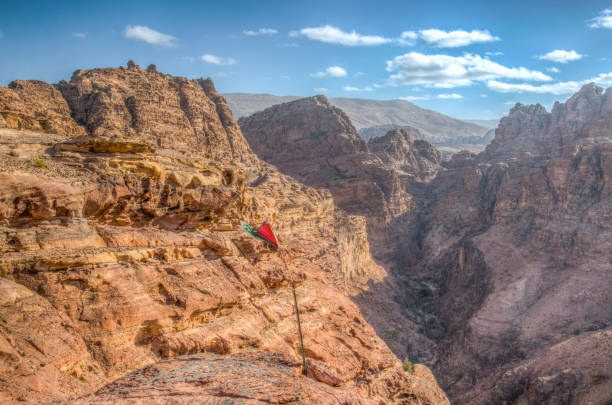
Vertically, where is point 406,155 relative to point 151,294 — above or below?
above

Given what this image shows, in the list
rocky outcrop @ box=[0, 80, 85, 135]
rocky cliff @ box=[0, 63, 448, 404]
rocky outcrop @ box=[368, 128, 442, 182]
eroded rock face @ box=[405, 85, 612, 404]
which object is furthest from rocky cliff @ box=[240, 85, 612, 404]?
rocky outcrop @ box=[0, 80, 85, 135]

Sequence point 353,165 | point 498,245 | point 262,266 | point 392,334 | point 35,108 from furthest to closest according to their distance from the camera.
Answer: point 353,165, point 498,245, point 392,334, point 35,108, point 262,266

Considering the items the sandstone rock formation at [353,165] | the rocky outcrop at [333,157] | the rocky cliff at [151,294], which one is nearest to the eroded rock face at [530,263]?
the sandstone rock formation at [353,165]

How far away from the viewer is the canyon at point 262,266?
35.4 feet

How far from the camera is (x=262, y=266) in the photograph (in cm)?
1911

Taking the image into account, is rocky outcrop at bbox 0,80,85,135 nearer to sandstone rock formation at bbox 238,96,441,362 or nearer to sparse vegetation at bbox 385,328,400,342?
sparse vegetation at bbox 385,328,400,342

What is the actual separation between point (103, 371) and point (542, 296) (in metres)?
48.3

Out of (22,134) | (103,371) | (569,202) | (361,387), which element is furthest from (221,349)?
(569,202)

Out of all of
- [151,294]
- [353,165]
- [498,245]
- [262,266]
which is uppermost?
[353,165]

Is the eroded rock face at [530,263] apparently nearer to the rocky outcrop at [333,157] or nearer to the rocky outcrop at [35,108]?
the rocky outcrop at [333,157]

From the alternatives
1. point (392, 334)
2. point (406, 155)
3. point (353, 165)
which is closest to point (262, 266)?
point (392, 334)

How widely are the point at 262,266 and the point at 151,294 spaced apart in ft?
22.6

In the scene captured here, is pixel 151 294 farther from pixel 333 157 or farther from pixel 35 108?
pixel 333 157

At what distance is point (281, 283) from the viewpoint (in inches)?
758
